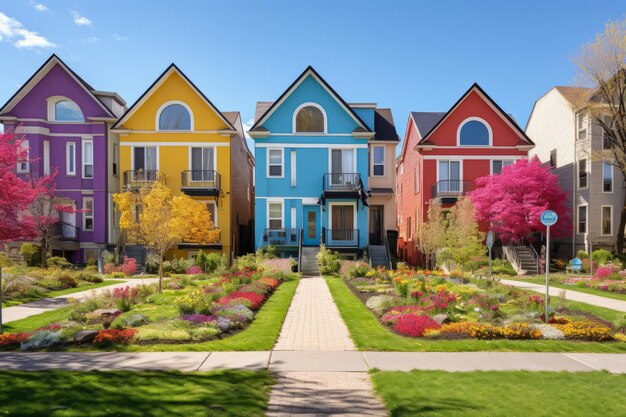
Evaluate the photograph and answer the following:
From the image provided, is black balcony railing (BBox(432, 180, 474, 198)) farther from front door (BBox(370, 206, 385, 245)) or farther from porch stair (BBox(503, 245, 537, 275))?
porch stair (BBox(503, 245, 537, 275))

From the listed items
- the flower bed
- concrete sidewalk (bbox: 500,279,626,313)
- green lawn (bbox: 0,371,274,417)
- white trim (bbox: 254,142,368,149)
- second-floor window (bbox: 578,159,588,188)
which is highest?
white trim (bbox: 254,142,368,149)

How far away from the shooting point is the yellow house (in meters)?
25.8

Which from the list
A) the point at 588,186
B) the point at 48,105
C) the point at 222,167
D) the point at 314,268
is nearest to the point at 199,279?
the point at 314,268

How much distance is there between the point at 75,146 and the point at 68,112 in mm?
2309

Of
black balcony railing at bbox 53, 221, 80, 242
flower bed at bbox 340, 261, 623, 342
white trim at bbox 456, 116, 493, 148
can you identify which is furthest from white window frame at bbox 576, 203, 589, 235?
black balcony railing at bbox 53, 221, 80, 242

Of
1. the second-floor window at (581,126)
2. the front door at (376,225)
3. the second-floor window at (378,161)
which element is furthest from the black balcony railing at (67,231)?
the second-floor window at (581,126)

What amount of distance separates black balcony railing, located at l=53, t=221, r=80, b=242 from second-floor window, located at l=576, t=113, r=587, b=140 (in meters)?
33.4

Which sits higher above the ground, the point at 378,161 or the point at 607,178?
the point at 378,161

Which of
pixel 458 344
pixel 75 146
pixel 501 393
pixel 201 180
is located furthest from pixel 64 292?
pixel 501 393

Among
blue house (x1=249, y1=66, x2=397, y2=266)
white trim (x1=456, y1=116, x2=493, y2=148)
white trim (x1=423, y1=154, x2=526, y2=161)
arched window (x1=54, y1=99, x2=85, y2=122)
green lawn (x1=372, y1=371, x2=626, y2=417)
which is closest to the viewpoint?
green lawn (x1=372, y1=371, x2=626, y2=417)

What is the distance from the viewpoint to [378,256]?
25.5 meters

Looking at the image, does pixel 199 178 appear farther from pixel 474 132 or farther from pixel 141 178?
pixel 474 132

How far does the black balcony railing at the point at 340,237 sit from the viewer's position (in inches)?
1000

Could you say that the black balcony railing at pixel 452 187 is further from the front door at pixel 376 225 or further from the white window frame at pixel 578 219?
the white window frame at pixel 578 219
